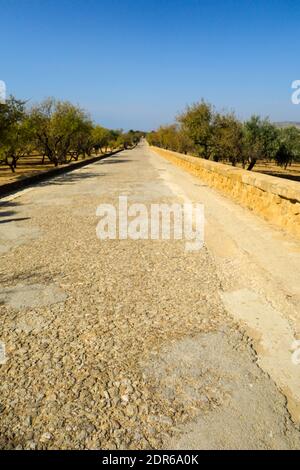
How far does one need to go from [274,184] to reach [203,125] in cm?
2534

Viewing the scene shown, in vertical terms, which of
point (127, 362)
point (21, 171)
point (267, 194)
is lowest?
point (21, 171)

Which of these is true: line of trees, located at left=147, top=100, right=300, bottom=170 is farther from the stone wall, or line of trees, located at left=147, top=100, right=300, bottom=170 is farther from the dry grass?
the stone wall

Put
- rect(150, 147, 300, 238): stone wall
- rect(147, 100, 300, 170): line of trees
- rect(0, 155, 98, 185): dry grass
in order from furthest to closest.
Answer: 1. rect(147, 100, 300, 170): line of trees
2. rect(0, 155, 98, 185): dry grass
3. rect(150, 147, 300, 238): stone wall

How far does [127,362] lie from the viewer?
2.73 m

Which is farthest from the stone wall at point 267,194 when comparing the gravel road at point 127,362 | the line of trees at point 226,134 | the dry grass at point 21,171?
the line of trees at point 226,134

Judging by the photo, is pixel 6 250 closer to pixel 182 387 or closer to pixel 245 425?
pixel 182 387

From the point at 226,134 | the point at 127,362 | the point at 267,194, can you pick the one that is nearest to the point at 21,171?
the point at 226,134

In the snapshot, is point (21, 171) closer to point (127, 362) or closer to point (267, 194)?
point (267, 194)

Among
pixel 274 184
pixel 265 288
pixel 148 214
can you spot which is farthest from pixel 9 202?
pixel 265 288

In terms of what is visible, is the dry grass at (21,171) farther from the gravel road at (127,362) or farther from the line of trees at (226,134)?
the line of trees at (226,134)

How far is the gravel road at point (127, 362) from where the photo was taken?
2092 millimetres

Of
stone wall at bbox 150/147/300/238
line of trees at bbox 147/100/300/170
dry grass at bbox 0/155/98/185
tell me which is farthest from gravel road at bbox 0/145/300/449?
line of trees at bbox 147/100/300/170

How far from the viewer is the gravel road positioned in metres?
2.09

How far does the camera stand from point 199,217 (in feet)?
25.8
